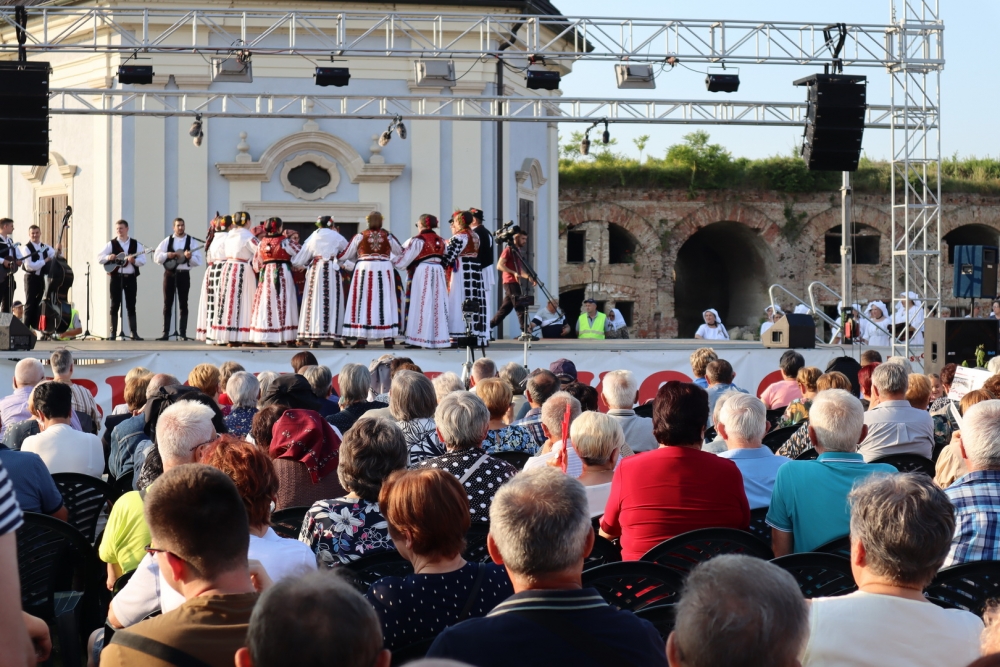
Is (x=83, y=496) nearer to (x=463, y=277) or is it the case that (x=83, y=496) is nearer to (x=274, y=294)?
(x=274, y=294)

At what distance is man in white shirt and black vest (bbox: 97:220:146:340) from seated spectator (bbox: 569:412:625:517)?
11669mm

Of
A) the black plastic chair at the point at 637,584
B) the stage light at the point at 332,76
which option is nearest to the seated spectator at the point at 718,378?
the black plastic chair at the point at 637,584

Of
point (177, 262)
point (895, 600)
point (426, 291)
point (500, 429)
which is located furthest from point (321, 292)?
point (895, 600)

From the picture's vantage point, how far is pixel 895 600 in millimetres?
2635

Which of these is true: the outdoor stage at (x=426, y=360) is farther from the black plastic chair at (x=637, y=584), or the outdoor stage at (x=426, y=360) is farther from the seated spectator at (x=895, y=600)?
the seated spectator at (x=895, y=600)

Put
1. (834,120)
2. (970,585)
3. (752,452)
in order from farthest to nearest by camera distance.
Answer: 1. (834,120)
2. (752,452)
3. (970,585)

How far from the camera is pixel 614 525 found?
428 cm

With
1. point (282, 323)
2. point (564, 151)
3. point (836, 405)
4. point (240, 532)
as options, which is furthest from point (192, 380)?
point (564, 151)

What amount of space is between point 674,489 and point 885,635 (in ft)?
5.20

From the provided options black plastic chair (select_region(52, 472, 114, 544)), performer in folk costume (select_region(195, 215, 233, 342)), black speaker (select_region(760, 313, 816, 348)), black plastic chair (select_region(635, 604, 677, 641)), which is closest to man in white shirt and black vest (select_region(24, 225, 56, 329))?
performer in folk costume (select_region(195, 215, 233, 342))

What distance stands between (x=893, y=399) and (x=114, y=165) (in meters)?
15.2

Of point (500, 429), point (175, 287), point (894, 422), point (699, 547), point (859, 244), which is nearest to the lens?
point (699, 547)

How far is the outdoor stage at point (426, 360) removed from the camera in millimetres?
11969

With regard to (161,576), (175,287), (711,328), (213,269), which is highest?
Result: (213,269)
